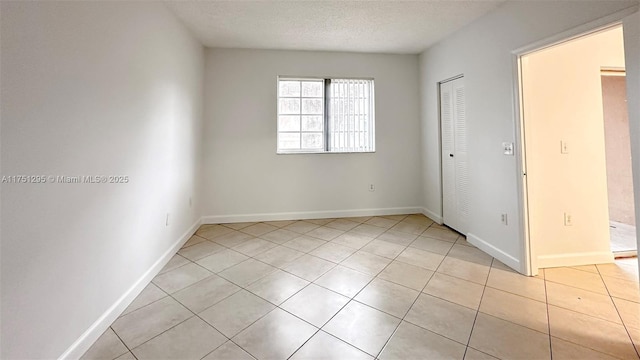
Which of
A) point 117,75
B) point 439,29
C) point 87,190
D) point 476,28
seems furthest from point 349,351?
point 439,29

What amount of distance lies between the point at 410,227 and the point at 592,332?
82.7 inches

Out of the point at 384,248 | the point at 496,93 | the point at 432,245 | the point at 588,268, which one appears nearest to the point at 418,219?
the point at 432,245

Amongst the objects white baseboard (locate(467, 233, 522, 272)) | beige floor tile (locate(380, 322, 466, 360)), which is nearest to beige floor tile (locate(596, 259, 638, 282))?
white baseboard (locate(467, 233, 522, 272))

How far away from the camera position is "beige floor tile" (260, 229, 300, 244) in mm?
3113

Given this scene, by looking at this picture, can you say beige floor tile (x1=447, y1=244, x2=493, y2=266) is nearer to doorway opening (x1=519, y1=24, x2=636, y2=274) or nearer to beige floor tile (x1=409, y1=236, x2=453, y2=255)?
beige floor tile (x1=409, y1=236, x2=453, y2=255)

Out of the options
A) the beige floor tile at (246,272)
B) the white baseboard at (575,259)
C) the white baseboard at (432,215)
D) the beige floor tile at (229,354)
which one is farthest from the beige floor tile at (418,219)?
the beige floor tile at (229,354)

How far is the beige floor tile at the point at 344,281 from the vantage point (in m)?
1.99

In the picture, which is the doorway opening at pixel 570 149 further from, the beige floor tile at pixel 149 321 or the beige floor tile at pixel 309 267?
the beige floor tile at pixel 149 321

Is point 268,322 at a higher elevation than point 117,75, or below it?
below

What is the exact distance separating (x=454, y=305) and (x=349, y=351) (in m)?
0.91

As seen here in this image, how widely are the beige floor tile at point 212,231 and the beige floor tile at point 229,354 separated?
2.00m

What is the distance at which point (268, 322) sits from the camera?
A: 1616 millimetres

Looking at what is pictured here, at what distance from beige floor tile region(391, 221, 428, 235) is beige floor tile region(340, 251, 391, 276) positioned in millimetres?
976

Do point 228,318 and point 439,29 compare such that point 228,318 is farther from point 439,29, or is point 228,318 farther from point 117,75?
point 439,29
